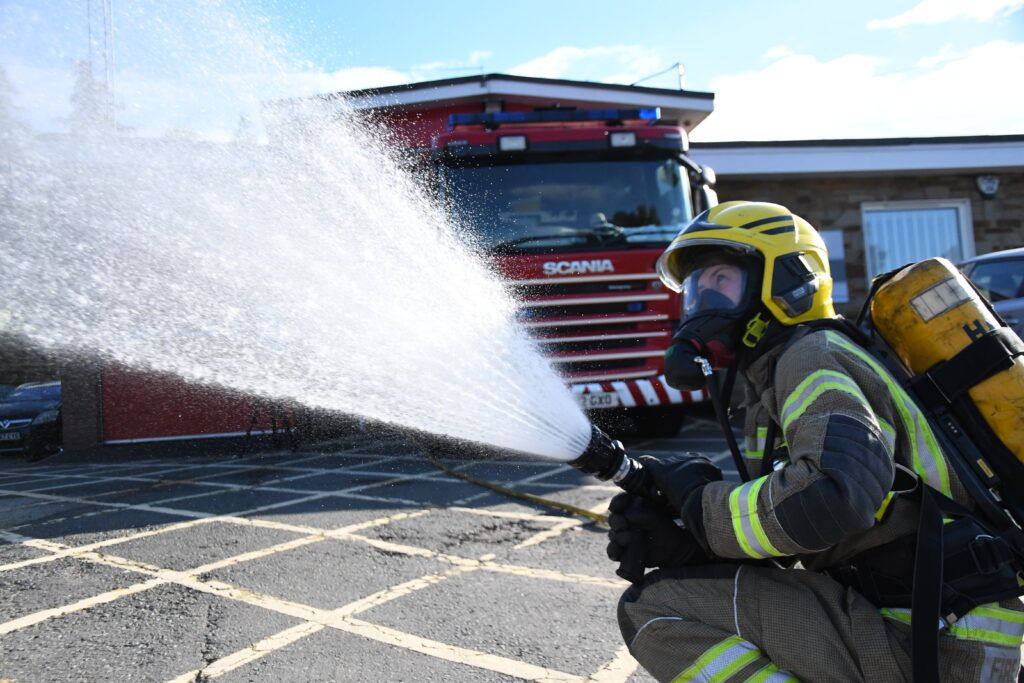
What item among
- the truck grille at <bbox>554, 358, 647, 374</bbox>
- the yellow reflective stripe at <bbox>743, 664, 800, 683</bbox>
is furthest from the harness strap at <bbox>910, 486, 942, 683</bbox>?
the truck grille at <bbox>554, 358, 647, 374</bbox>

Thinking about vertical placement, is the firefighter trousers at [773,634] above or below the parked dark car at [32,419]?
below

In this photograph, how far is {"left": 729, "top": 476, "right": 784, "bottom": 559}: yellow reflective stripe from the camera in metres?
1.68

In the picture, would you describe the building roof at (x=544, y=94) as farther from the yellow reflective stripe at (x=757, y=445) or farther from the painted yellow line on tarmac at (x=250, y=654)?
the yellow reflective stripe at (x=757, y=445)

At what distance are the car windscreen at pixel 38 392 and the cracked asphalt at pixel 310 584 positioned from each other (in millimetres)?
1230

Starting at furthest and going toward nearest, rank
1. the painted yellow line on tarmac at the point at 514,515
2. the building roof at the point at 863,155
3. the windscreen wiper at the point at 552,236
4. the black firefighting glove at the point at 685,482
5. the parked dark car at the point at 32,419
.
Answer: the building roof at the point at 863,155, the parked dark car at the point at 32,419, the windscreen wiper at the point at 552,236, the painted yellow line on tarmac at the point at 514,515, the black firefighting glove at the point at 685,482

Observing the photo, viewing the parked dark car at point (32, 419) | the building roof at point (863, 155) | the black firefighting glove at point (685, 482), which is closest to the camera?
the black firefighting glove at point (685, 482)

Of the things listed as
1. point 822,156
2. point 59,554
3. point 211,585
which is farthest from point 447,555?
point 822,156

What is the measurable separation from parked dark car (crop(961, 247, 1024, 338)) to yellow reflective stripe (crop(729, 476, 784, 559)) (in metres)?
6.42

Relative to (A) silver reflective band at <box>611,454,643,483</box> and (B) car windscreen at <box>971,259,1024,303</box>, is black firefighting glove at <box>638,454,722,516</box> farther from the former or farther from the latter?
(B) car windscreen at <box>971,259,1024,303</box>

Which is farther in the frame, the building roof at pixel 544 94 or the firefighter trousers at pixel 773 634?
the building roof at pixel 544 94

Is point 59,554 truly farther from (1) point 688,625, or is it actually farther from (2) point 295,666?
(1) point 688,625

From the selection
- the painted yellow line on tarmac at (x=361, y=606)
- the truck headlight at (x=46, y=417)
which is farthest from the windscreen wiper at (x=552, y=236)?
the truck headlight at (x=46, y=417)

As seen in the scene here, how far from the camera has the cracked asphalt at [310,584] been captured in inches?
122

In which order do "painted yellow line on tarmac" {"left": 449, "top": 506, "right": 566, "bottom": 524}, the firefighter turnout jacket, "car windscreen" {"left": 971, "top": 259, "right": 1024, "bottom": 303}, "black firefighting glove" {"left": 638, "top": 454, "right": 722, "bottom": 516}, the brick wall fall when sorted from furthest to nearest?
the brick wall < "car windscreen" {"left": 971, "top": 259, "right": 1024, "bottom": 303} < "painted yellow line on tarmac" {"left": 449, "top": 506, "right": 566, "bottom": 524} < "black firefighting glove" {"left": 638, "top": 454, "right": 722, "bottom": 516} < the firefighter turnout jacket
